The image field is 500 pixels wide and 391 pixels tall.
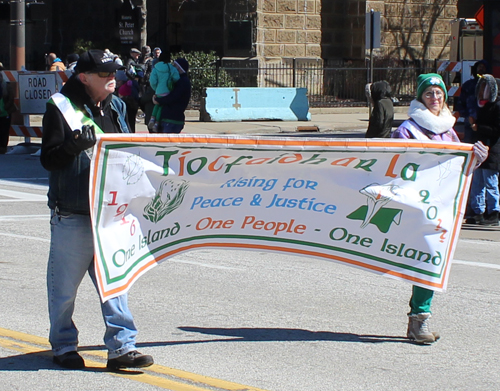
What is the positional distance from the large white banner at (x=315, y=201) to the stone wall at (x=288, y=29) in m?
23.1

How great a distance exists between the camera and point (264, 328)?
588cm

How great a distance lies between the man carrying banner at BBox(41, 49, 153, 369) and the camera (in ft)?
15.2

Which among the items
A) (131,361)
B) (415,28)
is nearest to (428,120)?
(131,361)

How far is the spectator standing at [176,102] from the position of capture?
1322 centimetres

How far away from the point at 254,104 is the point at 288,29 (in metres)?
5.72

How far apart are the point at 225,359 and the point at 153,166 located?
127 centimetres

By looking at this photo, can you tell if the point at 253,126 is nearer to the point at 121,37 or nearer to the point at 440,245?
the point at 121,37

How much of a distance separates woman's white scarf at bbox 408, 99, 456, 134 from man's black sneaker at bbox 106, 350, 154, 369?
2.40 m

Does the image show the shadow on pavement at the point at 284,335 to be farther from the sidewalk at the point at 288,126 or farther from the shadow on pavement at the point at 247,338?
the sidewalk at the point at 288,126

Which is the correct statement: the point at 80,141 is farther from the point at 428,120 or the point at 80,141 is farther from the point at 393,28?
the point at 393,28

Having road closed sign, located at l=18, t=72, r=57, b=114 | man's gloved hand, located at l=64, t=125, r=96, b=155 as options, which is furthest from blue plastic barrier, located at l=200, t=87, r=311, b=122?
man's gloved hand, located at l=64, t=125, r=96, b=155

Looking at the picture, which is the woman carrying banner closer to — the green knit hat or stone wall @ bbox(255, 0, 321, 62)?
the green knit hat

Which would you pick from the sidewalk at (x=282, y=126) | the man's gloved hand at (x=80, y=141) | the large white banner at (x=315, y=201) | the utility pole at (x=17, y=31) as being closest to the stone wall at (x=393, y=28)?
the sidewalk at (x=282, y=126)

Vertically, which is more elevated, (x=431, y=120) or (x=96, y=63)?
(x=96, y=63)
